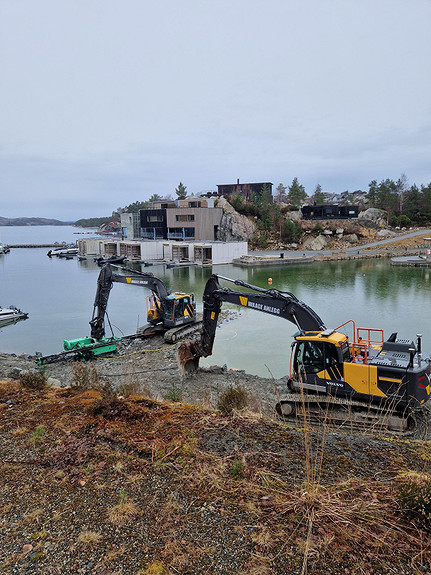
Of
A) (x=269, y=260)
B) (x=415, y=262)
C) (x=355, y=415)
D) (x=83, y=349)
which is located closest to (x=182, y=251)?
(x=269, y=260)

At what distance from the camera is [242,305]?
11.4 m

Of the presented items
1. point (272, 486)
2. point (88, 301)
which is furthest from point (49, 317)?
point (272, 486)

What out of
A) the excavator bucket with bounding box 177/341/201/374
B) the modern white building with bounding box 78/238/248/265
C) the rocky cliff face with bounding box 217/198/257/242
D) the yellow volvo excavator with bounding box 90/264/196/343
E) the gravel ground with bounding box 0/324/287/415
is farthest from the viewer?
the rocky cliff face with bounding box 217/198/257/242

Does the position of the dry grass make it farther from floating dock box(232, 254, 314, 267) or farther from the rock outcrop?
the rock outcrop

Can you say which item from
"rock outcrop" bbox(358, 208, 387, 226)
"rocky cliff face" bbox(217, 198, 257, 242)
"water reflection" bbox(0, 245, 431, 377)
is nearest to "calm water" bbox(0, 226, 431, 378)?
"water reflection" bbox(0, 245, 431, 377)

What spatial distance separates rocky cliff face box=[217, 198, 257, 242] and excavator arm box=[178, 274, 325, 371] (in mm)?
50982

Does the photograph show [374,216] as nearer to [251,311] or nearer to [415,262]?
[415,262]

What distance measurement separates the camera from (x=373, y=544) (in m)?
3.10

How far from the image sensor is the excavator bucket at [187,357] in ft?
41.9

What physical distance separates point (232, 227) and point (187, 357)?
51.6 m

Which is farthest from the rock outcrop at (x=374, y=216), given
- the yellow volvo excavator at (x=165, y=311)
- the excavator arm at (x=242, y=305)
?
the excavator arm at (x=242, y=305)

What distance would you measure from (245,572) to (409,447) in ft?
10.2

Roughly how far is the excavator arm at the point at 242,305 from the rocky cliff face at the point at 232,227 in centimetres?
5098

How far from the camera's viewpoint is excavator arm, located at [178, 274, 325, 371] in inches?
388
